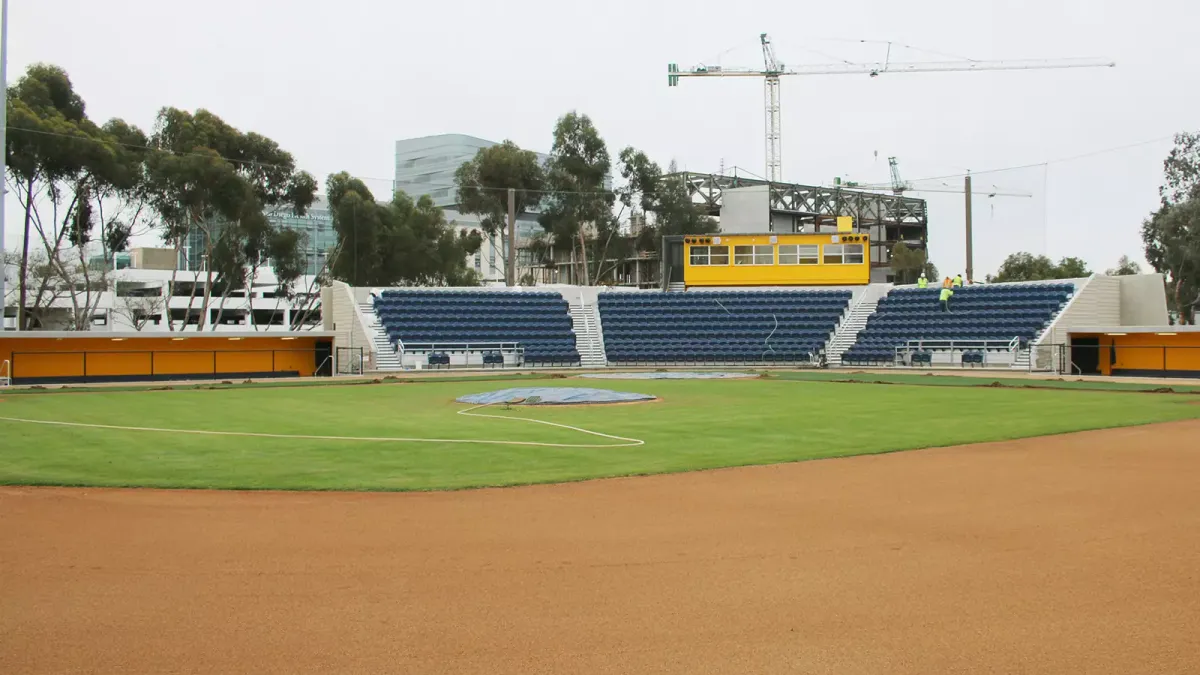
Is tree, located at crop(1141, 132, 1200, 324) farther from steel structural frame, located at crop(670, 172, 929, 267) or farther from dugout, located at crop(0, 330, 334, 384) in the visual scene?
dugout, located at crop(0, 330, 334, 384)

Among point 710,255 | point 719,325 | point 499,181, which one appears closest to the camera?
point 719,325

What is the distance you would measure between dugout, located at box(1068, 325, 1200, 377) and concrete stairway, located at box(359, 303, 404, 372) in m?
28.8

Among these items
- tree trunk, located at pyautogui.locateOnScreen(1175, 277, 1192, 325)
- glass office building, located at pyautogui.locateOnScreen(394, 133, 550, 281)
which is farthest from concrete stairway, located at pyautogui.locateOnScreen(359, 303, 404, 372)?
glass office building, located at pyautogui.locateOnScreen(394, 133, 550, 281)

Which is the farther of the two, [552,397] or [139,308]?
[139,308]

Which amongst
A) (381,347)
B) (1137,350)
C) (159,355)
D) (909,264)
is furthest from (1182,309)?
(159,355)

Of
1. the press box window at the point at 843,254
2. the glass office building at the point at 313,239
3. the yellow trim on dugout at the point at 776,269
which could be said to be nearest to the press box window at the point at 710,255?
the yellow trim on dugout at the point at 776,269

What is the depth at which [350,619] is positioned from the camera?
588 centimetres

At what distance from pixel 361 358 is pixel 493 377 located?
8128 millimetres

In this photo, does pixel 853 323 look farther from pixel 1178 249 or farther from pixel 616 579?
pixel 616 579

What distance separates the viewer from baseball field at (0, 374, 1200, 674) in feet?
17.6

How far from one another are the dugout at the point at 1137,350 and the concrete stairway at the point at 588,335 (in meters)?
20.8

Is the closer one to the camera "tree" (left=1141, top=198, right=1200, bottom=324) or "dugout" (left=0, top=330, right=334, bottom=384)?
"dugout" (left=0, top=330, right=334, bottom=384)

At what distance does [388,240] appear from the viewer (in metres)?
66.1

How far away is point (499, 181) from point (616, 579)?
62.3 meters
